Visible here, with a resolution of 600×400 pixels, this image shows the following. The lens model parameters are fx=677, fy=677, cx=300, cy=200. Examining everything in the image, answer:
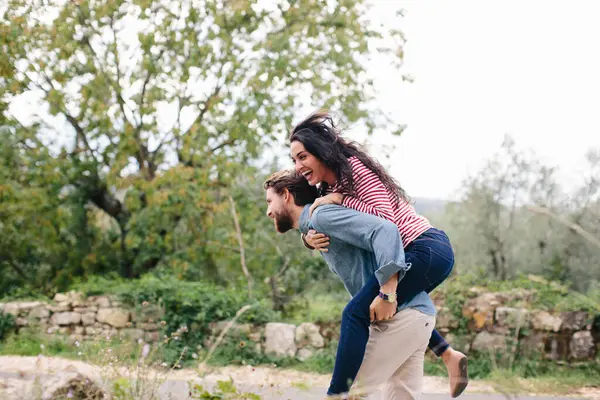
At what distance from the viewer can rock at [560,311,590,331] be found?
7965mm

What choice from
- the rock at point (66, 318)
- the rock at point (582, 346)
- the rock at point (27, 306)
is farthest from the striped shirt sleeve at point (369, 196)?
the rock at point (27, 306)

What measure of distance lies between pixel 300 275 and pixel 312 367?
3.62 metres

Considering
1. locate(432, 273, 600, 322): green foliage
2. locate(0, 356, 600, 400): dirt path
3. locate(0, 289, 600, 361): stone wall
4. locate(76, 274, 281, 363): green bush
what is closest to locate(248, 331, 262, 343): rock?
locate(0, 289, 600, 361): stone wall

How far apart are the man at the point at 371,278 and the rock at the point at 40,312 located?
8546 mm

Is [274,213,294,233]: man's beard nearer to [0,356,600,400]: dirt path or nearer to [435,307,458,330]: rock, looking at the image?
[0,356,600,400]: dirt path

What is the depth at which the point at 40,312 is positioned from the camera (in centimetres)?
1041

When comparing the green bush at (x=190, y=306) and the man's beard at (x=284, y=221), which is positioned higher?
the man's beard at (x=284, y=221)

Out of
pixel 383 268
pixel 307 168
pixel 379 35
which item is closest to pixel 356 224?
pixel 383 268

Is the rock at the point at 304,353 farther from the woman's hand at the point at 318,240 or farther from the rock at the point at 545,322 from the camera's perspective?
the woman's hand at the point at 318,240

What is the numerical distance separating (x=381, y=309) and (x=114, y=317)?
823cm

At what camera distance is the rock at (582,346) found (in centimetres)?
789

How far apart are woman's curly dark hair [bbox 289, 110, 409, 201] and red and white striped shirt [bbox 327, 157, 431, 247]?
3 centimetres

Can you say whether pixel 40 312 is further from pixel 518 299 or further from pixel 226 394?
pixel 226 394

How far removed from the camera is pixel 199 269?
528 inches
